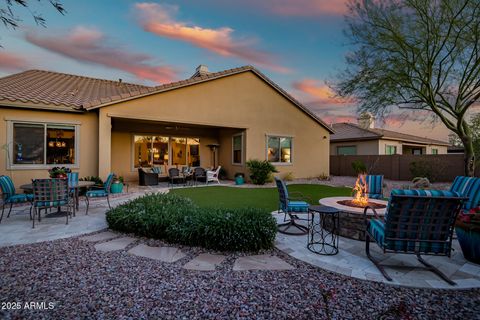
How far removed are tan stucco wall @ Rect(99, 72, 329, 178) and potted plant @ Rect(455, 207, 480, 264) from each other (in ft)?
32.6

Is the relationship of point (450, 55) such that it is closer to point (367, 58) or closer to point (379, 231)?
point (367, 58)

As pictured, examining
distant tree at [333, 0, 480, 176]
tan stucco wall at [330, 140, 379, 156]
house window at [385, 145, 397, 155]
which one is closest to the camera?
distant tree at [333, 0, 480, 176]

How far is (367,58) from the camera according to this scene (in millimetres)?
9984

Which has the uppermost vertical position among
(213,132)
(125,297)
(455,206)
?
(213,132)

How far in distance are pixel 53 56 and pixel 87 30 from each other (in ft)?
11.5

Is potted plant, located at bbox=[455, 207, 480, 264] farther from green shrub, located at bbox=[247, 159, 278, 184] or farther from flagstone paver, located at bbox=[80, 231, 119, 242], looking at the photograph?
green shrub, located at bbox=[247, 159, 278, 184]

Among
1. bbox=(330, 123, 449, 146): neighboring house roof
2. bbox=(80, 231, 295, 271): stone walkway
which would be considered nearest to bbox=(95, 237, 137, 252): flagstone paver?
bbox=(80, 231, 295, 271): stone walkway

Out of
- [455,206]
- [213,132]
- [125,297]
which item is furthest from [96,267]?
[213,132]

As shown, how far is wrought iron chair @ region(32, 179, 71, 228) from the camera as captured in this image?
208 inches

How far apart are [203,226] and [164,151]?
439 inches

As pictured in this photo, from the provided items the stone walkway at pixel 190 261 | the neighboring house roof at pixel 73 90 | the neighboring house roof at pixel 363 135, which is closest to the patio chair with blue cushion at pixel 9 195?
the stone walkway at pixel 190 261

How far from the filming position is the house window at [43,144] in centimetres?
863

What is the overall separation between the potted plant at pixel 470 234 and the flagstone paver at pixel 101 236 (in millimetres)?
6122

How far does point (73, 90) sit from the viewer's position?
11.6m
